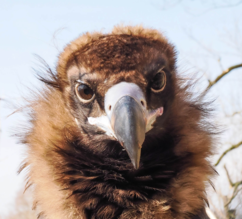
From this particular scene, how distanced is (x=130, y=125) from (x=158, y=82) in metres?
0.68

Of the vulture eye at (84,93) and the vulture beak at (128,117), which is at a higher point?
the vulture eye at (84,93)

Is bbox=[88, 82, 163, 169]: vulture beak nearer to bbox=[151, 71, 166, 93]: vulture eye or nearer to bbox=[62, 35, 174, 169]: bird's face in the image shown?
bbox=[62, 35, 174, 169]: bird's face

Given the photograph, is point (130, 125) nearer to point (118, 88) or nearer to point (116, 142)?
point (118, 88)

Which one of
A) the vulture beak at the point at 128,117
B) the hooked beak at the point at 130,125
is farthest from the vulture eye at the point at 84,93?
the hooked beak at the point at 130,125

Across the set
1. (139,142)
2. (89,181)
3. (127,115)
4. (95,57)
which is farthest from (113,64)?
(89,181)

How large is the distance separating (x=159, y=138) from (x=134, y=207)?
0.62m

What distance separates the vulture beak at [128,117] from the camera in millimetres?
1996

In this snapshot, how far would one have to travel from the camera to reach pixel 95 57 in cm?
244

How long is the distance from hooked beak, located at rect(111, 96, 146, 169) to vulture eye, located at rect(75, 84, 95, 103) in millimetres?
408

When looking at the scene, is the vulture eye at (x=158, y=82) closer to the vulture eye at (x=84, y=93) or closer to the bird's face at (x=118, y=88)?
the bird's face at (x=118, y=88)

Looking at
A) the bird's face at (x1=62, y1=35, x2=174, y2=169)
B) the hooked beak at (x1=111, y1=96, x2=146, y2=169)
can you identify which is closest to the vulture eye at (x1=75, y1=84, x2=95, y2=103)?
the bird's face at (x1=62, y1=35, x2=174, y2=169)

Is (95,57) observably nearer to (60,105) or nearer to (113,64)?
(113,64)

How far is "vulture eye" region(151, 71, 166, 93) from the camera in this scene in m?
2.49

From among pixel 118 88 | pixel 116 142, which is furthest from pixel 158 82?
pixel 116 142
